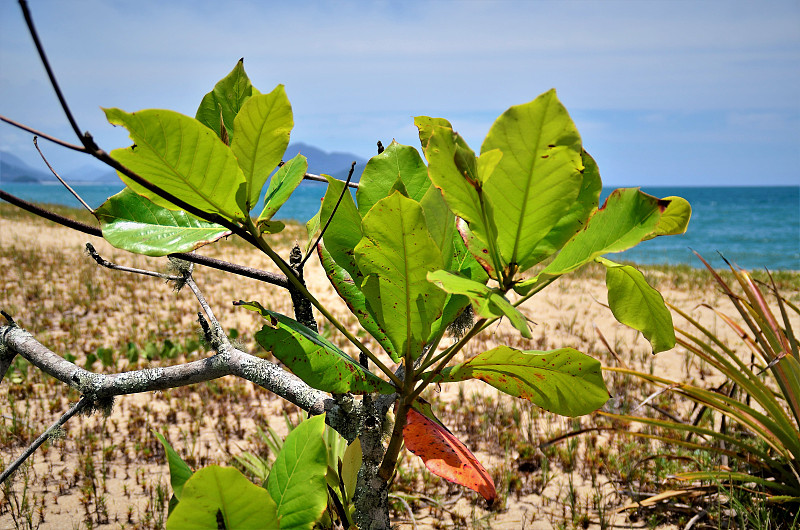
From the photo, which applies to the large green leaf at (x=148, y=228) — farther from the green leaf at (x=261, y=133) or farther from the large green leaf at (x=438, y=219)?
the large green leaf at (x=438, y=219)

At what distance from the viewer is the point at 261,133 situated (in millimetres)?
501

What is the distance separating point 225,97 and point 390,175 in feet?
0.77

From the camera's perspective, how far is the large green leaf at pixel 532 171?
17.3 inches

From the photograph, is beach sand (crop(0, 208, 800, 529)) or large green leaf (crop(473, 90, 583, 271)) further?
beach sand (crop(0, 208, 800, 529))

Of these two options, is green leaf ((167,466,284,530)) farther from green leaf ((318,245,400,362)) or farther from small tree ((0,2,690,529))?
green leaf ((318,245,400,362))

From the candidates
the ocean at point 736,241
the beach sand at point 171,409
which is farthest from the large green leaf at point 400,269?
the ocean at point 736,241

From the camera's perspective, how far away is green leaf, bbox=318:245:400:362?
662 millimetres

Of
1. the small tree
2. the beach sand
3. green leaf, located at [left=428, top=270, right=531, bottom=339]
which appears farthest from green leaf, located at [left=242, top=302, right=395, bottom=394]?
the beach sand

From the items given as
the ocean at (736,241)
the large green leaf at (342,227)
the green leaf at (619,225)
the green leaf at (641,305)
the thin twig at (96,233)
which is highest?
the ocean at (736,241)

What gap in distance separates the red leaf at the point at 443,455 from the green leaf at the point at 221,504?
0.59ft

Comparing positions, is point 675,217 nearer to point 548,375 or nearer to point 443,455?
point 548,375

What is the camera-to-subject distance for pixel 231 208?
1.69 feet

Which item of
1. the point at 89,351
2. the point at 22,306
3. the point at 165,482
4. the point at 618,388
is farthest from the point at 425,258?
the point at 22,306

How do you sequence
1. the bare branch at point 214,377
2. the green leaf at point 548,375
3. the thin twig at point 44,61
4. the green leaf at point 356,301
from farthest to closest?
the bare branch at point 214,377
the green leaf at point 356,301
the green leaf at point 548,375
the thin twig at point 44,61
